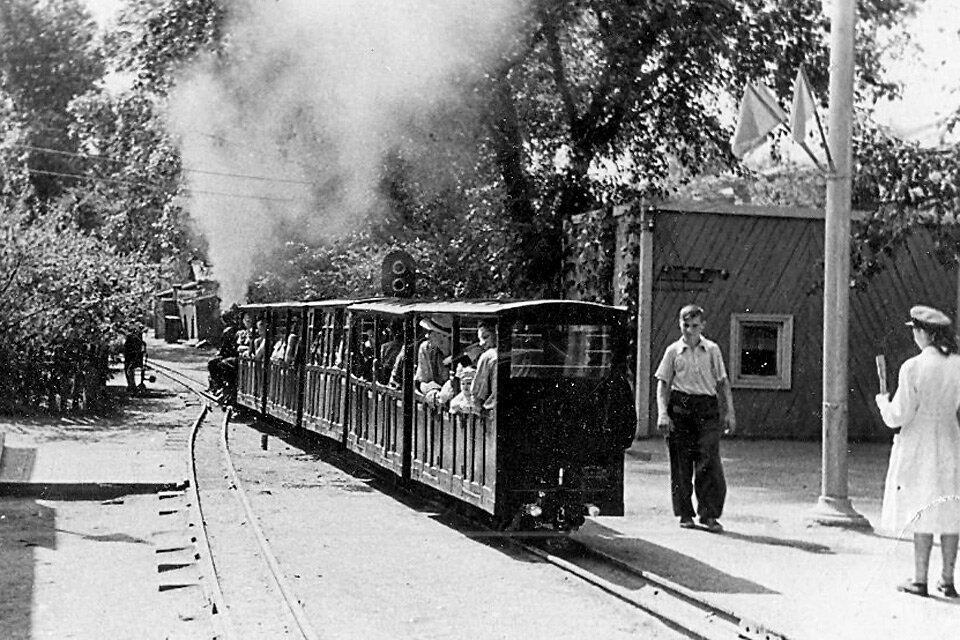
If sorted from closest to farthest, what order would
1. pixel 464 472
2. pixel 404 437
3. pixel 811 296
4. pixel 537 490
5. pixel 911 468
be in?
pixel 911 468 < pixel 537 490 < pixel 464 472 < pixel 404 437 < pixel 811 296

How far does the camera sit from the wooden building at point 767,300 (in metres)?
18.0

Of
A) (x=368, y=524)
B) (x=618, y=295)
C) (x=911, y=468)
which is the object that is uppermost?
(x=618, y=295)

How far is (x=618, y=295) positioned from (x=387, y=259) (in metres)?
3.59

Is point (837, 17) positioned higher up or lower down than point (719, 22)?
lower down

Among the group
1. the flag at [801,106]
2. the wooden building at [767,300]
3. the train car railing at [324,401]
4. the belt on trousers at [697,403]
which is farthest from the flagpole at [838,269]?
the wooden building at [767,300]

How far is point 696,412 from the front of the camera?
33.2 ft

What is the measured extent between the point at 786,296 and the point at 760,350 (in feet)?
2.85

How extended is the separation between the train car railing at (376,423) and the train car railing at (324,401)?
1.87ft

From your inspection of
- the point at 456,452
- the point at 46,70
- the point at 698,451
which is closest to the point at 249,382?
the point at 456,452

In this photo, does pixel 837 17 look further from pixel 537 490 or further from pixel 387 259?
pixel 387 259

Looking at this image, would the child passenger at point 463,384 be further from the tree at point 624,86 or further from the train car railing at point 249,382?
the tree at point 624,86

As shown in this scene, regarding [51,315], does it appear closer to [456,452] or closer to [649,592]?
[456,452]

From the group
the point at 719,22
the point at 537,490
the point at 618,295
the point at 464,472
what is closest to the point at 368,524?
the point at 464,472

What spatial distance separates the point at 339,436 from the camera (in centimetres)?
1466
